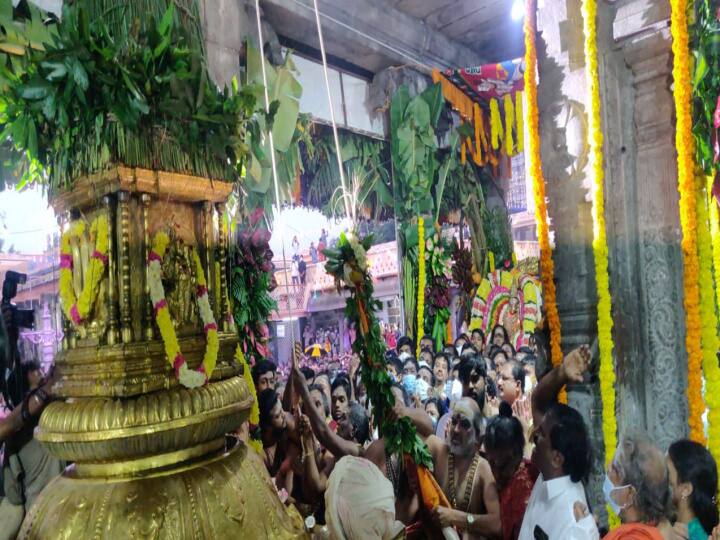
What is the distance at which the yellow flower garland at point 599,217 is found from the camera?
281 centimetres

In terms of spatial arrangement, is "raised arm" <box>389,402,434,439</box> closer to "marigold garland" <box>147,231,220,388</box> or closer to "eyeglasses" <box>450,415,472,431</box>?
"eyeglasses" <box>450,415,472,431</box>

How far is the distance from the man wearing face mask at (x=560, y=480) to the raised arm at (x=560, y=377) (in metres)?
0.54

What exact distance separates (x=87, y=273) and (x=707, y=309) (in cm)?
270

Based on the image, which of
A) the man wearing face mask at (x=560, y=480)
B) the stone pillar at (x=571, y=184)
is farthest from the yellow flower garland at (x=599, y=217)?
the man wearing face mask at (x=560, y=480)

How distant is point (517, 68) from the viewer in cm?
684

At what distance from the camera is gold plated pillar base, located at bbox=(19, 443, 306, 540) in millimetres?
945

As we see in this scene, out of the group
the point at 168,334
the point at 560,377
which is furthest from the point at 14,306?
the point at 560,377

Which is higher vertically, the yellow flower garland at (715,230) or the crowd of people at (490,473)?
the yellow flower garland at (715,230)

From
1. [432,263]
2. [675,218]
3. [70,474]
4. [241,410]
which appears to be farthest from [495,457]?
[432,263]

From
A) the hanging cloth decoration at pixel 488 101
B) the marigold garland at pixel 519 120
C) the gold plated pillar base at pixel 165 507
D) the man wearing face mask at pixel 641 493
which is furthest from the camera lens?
the marigold garland at pixel 519 120

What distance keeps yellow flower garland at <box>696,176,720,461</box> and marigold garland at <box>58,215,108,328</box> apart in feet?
8.75

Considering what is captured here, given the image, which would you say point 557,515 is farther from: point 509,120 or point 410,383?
point 509,120

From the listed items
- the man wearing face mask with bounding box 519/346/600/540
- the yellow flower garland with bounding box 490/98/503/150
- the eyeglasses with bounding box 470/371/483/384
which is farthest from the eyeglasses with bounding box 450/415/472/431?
the yellow flower garland with bounding box 490/98/503/150

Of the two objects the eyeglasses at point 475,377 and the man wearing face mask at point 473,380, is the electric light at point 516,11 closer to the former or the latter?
the man wearing face mask at point 473,380
